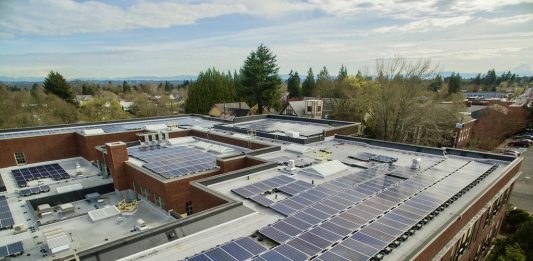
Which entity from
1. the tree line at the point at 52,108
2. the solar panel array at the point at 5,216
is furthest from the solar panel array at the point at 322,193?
the tree line at the point at 52,108

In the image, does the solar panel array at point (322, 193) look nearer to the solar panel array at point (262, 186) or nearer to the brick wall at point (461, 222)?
the solar panel array at point (262, 186)

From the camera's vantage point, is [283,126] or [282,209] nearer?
[282,209]

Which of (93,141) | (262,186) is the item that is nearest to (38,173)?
(93,141)

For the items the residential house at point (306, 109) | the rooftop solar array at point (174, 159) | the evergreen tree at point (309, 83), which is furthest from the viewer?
the evergreen tree at point (309, 83)

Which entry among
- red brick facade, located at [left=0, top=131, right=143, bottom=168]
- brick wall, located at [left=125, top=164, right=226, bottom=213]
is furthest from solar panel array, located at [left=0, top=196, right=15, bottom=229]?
red brick facade, located at [left=0, top=131, right=143, bottom=168]

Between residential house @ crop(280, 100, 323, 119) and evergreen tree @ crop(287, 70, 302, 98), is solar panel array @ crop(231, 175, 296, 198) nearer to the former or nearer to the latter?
residential house @ crop(280, 100, 323, 119)

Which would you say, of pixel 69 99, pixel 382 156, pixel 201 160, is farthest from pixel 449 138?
pixel 69 99

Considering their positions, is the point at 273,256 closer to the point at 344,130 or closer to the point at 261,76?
the point at 344,130

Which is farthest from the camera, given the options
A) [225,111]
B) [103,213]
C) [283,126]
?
[225,111]
